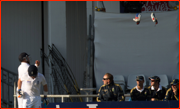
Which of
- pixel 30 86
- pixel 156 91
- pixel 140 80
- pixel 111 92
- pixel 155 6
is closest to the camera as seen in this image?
pixel 30 86

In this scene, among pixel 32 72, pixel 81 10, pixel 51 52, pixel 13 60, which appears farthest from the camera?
pixel 81 10

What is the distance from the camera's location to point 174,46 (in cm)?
1002

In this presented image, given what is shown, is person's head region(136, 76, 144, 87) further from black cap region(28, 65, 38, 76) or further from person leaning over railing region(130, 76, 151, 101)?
black cap region(28, 65, 38, 76)

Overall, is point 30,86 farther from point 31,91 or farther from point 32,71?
point 32,71

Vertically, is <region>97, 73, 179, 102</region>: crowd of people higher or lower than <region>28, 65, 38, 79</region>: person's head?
lower

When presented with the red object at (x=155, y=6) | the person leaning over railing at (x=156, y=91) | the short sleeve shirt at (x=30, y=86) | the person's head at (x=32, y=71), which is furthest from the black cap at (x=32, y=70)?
the red object at (x=155, y=6)

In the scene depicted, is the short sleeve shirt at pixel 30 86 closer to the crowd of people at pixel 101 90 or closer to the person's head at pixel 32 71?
the crowd of people at pixel 101 90

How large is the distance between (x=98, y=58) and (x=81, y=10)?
3.87 meters

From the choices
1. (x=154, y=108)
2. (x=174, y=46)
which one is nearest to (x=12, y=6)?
(x=174, y=46)

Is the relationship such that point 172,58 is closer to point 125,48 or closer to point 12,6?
point 125,48

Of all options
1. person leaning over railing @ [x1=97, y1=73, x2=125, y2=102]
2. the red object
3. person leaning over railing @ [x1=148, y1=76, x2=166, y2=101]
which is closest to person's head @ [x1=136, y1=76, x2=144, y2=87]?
person leaning over railing @ [x1=148, y1=76, x2=166, y2=101]

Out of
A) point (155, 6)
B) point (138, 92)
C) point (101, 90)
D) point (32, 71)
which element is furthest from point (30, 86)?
point (155, 6)

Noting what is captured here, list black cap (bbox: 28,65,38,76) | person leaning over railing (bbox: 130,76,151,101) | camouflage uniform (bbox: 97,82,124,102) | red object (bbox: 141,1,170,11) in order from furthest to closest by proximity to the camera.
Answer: red object (bbox: 141,1,170,11) < person leaning over railing (bbox: 130,76,151,101) < camouflage uniform (bbox: 97,82,124,102) < black cap (bbox: 28,65,38,76)

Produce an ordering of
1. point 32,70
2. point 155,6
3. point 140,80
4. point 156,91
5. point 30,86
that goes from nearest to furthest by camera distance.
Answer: point 32,70, point 30,86, point 140,80, point 156,91, point 155,6
